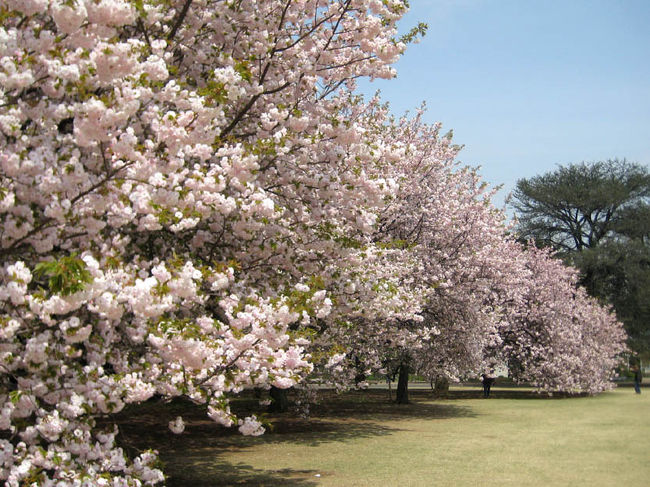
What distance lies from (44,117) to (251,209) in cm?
280

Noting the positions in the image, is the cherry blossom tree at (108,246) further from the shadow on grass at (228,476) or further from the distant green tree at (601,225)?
the distant green tree at (601,225)

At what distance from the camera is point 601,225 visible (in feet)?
203

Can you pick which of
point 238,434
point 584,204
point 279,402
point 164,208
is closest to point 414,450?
point 238,434

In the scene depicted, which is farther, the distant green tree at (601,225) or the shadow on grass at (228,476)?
the distant green tree at (601,225)

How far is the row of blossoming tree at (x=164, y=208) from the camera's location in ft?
20.4

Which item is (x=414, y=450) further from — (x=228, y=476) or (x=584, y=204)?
(x=584, y=204)

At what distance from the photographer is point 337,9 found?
35.3 ft

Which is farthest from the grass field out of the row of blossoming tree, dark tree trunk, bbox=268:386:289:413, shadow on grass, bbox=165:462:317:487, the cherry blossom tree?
the cherry blossom tree

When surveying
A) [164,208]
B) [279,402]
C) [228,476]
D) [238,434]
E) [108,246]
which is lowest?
[238,434]

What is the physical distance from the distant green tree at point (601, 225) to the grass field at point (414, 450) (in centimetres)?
2972

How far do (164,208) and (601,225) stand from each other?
2432 inches

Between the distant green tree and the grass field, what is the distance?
29.7 metres

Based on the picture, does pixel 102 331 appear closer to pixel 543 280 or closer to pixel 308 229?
pixel 308 229

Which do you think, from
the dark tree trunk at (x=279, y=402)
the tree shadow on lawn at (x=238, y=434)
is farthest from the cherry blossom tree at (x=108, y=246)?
the dark tree trunk at (x=279, y=402)
